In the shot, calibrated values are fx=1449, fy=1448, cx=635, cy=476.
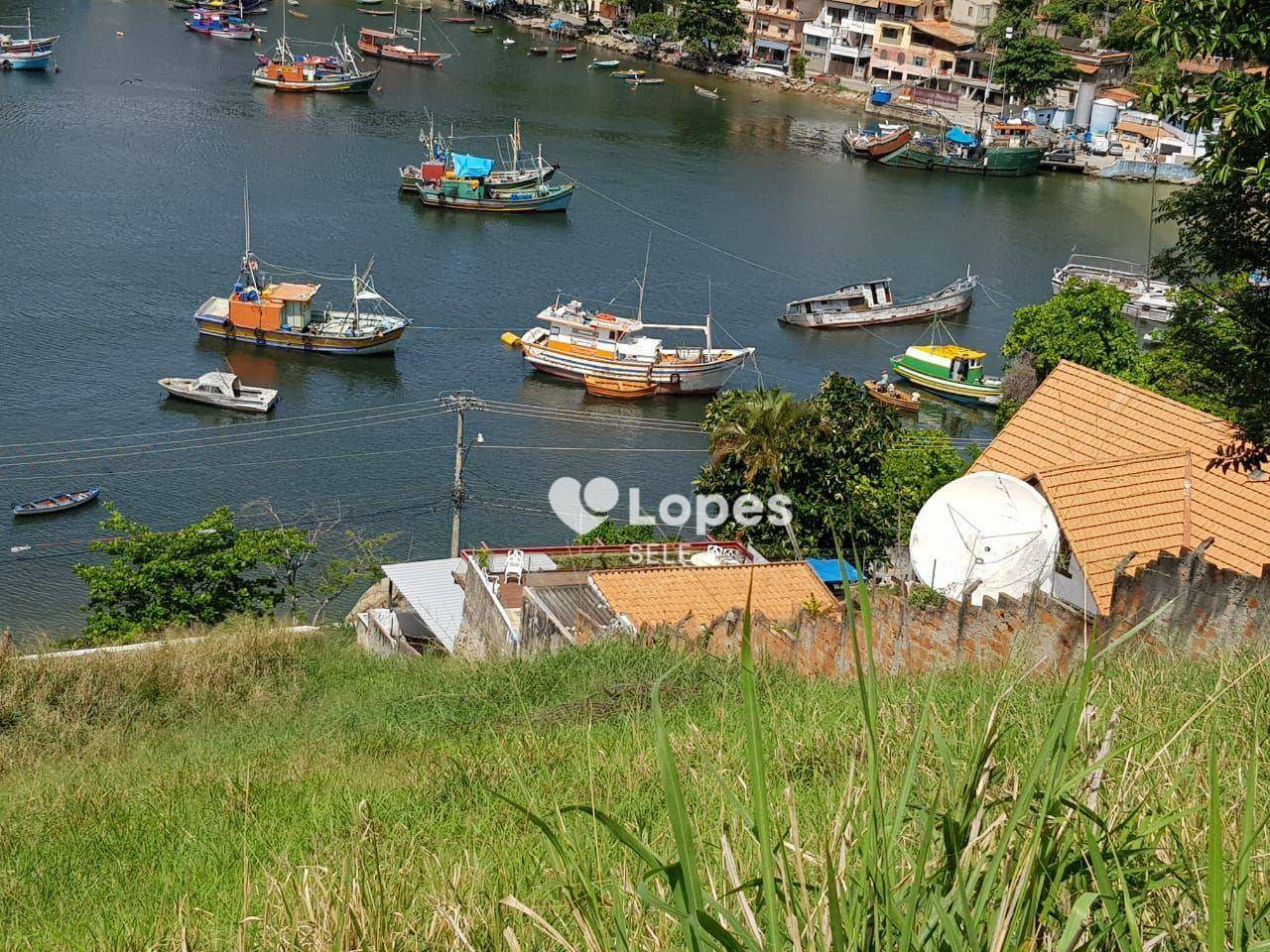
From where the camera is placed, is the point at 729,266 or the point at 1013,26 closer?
the point at 729,266

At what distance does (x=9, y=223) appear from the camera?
55.6 metres

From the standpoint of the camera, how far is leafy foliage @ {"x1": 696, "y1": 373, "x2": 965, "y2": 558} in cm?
2889

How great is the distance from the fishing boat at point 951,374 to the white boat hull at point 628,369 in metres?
6.67

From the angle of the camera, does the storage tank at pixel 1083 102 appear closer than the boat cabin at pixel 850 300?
No

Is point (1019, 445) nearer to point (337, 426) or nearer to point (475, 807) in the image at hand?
point (475, 807)

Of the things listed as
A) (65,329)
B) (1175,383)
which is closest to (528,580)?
(1175,383)

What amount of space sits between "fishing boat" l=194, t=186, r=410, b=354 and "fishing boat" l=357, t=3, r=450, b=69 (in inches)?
1830

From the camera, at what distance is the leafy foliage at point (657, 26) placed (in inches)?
3839

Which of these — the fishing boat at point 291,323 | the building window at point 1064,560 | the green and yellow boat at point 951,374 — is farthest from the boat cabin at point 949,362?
the building window at point 1064,560

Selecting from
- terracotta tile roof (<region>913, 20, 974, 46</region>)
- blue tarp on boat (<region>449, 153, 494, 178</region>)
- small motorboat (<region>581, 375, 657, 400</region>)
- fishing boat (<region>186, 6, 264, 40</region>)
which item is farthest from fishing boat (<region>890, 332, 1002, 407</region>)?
fishing boat (<region>186, 6, 264, 40</region>)

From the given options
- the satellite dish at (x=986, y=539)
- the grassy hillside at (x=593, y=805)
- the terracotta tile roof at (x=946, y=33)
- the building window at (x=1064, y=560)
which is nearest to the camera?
the grassy hillside at (x=593, y=805)

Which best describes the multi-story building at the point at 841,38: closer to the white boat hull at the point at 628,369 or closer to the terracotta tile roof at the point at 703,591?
the white boat hull at the point at 628,369

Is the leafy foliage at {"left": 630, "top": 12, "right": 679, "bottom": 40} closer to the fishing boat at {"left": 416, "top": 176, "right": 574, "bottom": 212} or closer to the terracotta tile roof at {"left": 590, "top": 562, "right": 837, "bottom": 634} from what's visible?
the fishing boat at {"left": 416, "top": 176, "right": 574, "bottom": 212}

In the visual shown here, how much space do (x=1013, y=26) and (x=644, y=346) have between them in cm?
5409
